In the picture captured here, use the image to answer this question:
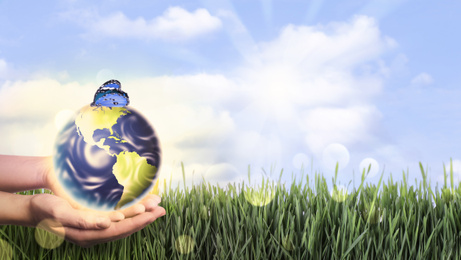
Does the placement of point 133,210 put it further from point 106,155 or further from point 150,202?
point 106,155

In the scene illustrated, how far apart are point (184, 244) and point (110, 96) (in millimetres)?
1487

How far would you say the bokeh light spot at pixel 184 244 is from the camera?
4.07m

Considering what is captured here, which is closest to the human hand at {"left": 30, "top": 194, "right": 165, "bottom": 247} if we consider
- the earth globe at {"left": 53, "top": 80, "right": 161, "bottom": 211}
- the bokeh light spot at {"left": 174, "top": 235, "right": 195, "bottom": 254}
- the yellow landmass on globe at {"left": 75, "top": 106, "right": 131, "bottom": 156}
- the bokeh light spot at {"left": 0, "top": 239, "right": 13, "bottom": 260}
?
the earth globe at {"left": 53, "top": 80, "right": 161, "bottom": 211}

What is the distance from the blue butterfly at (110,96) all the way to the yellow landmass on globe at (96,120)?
47 mm

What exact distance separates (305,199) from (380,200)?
75 cm

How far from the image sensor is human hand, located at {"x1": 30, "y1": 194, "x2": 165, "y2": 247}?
354cm

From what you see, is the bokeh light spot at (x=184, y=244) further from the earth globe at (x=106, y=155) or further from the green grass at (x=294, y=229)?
the earth globe at (x=106, y=155)

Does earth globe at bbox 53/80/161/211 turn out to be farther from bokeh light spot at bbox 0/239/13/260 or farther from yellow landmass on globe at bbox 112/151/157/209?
bokeh light spot at bbox 0/239/13/260

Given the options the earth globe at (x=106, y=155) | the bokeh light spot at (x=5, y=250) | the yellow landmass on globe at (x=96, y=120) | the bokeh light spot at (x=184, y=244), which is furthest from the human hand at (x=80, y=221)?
the bokeh light spot at (x=5, y=250)

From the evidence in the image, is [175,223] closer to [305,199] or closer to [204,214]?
[204,214]

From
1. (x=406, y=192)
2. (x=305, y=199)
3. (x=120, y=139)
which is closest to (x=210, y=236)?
(x=305, y=199)

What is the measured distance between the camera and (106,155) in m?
3.39

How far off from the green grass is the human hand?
439mm

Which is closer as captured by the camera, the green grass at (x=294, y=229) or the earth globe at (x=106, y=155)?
the earth globe at (x=106, y=155)
